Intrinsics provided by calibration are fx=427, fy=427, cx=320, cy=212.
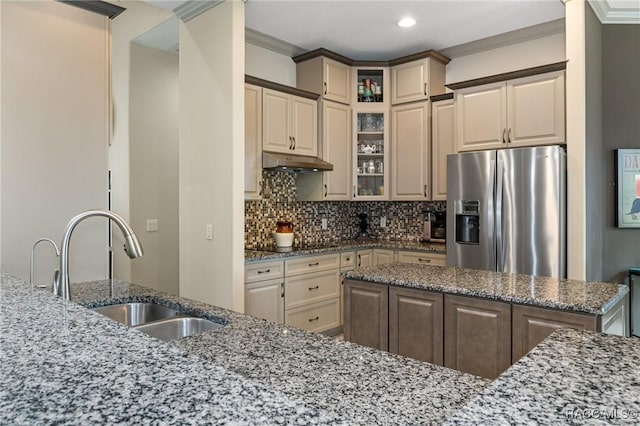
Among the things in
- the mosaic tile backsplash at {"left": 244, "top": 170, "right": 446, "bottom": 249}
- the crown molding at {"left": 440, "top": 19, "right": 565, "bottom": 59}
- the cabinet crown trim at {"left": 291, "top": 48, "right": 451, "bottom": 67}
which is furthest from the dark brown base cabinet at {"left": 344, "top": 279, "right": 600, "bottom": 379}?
the crown molding at {"left": 440, "top": 19, "right": 565, "bottom": 59}

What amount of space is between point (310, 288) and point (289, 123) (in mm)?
1598

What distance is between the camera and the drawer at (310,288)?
378 centimetres

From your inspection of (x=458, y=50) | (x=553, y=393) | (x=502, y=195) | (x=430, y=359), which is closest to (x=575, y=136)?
(x=502, y=195)

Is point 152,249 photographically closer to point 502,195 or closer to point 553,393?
point 502,195

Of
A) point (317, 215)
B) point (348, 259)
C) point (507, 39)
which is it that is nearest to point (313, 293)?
point (348, 259)

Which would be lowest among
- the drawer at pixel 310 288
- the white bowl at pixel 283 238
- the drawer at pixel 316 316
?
the drawer at pixel 316 316

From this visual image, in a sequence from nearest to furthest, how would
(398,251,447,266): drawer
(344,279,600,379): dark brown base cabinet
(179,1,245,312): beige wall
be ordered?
(344,279,600,379): dark brown base cabinet
(179,1,245,312): beige wall
(398,251,447,266): drawer

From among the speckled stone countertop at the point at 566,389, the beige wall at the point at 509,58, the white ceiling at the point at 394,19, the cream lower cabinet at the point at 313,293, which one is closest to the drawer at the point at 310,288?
the cream lower cabinet at the point at 313,293

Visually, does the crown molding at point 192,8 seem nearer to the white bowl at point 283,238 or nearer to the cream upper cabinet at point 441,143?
the white bowl at point 283,238

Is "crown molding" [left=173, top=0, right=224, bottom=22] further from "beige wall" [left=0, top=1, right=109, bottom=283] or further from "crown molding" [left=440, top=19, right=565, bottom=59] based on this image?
"crown molding" [left=440, top=19, right=565, bottom=59]

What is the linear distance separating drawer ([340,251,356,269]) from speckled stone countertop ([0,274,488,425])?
9.15ft

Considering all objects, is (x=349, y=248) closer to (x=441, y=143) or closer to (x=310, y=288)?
(x=310, y=288)

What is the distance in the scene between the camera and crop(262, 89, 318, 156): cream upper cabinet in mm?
3945

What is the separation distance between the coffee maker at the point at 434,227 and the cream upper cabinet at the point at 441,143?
1.11 ft
